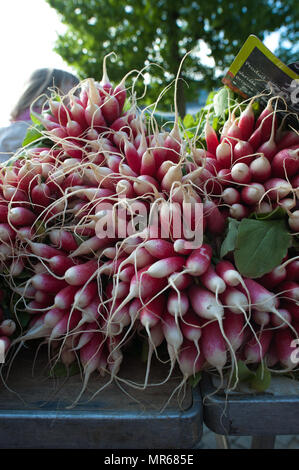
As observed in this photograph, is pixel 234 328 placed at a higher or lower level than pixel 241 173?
lower

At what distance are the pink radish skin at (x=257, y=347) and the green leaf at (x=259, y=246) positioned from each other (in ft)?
0.54

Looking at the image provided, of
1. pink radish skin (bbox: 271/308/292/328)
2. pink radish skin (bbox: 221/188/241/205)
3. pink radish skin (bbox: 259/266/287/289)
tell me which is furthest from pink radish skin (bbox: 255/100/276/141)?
pink radish skin (bbox: 271/308/292/328)

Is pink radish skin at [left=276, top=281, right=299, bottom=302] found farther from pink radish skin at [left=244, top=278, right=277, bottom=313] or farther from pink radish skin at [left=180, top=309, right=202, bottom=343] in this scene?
pink radish skin at [left=180, top=309, right=202, bottom=343]

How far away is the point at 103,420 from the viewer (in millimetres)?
801

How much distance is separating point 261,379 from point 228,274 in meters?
0.27

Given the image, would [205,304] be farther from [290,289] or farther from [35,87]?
[35,87]

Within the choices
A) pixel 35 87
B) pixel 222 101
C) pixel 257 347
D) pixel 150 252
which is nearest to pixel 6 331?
pixel 150 252

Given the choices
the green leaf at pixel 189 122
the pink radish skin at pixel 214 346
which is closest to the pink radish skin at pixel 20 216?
the pink radish skin at pixel 214 346

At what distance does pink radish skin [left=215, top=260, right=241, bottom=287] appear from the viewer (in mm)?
803

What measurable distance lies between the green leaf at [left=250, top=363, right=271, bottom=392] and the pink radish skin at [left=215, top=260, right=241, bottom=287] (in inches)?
8.5

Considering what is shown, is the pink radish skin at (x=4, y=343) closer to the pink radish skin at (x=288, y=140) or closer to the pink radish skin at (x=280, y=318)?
the pink radish skin at (x=280, y=318)

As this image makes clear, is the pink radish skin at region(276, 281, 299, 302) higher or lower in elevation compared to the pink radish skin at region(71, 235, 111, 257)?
lower
